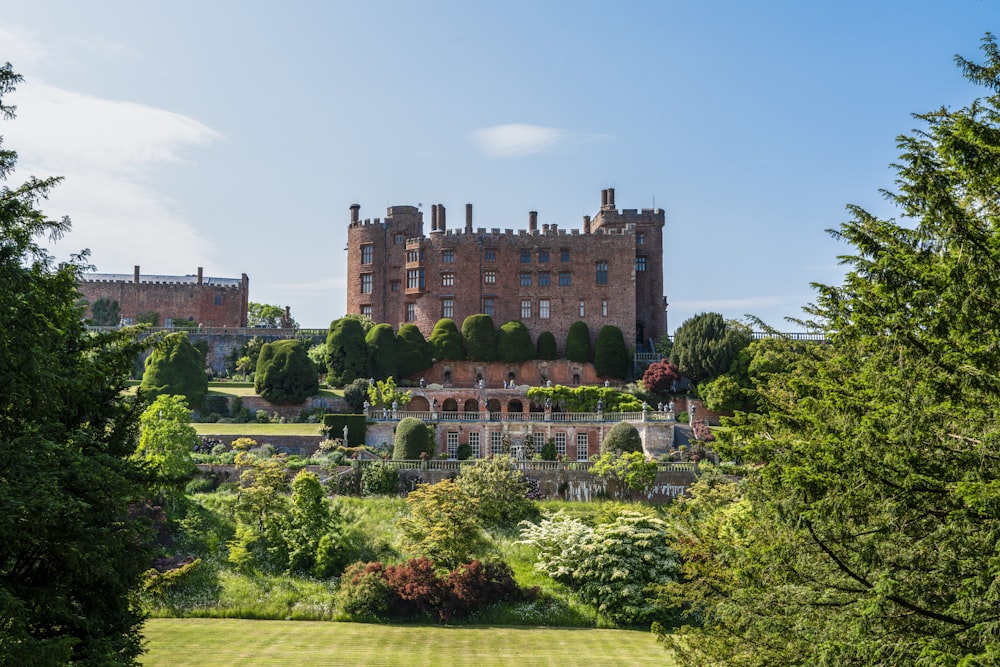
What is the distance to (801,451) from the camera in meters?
11.7

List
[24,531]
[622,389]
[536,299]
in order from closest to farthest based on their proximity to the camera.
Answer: [24,531], [622,389], [536,299]

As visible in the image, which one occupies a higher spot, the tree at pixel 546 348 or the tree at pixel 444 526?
the tree at pixel 546 348

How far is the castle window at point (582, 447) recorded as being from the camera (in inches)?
1854

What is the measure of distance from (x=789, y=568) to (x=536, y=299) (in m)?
50.0

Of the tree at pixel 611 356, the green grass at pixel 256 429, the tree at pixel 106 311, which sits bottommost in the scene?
the green grass at pixel 256 429

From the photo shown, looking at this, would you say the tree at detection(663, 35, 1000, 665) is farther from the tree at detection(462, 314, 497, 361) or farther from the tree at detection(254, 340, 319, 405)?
the tree at detection(462, 314, 497, 361)

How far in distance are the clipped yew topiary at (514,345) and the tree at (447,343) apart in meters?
2.52

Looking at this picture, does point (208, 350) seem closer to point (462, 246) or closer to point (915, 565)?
point (462, 246)

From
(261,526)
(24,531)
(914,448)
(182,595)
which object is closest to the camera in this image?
(914,448)

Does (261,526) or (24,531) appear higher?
(24,531)

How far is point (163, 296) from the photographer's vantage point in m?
71.1

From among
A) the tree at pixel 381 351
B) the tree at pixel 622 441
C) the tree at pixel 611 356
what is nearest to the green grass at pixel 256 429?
the tree at pixel 381 351

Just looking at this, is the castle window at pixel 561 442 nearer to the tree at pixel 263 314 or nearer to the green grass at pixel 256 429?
the green grass at pixel 256 429

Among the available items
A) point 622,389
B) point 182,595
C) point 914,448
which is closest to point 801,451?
point 914,448
